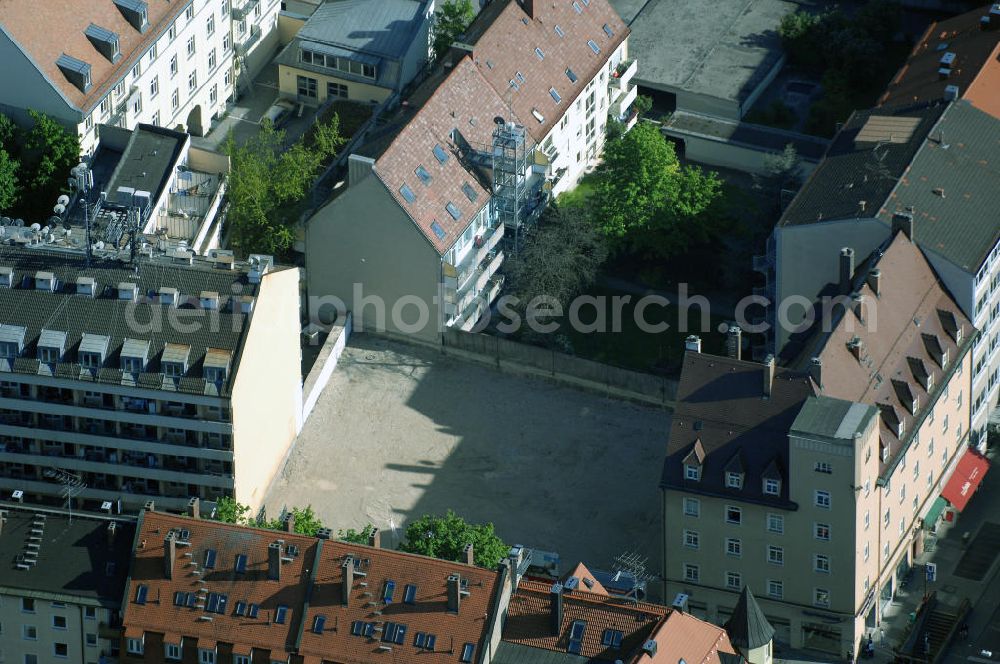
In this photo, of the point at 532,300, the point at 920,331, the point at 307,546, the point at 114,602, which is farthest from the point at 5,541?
the point at 920,331

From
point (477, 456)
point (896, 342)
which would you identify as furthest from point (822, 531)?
point (477, 456)

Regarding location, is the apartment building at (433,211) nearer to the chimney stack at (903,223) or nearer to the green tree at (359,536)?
the green tree at (359,536)

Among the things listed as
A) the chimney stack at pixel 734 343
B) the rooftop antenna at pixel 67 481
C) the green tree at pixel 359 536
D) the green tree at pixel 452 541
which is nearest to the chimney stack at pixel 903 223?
the chimney stack at pixel 734 343

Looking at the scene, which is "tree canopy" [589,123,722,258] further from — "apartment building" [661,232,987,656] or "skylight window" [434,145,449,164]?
"apartment building" [661,232,987,656]

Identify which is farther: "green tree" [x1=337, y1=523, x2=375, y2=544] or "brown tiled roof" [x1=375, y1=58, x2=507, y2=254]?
"brown tiled roof" [x1=375, y1=58, x2=507, y2=254]

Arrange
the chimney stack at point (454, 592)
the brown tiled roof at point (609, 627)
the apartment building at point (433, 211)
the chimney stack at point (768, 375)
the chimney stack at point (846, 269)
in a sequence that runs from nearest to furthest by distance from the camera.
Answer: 1. the brown tiled roof at point (609, 627)
2. the chimney stack at point (454, 592)
3. the chimney stack at point (768, 375)
4. the chimney stack at point (846, 269)
5. the apartment building at point (433, 211)

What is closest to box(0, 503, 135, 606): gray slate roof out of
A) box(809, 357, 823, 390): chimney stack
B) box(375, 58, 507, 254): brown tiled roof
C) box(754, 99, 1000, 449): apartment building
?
box(375, 58, 507, 254): brown tiled roof

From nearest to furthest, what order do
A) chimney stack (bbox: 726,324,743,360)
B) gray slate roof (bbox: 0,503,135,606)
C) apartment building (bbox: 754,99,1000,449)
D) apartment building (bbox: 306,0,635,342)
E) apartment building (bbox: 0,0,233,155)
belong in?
gray slate roof (bbox: 0,503,135,606) < chimney stack (bbox: 726,324,743,360) < apartment building (bbox: 754,99,1000,449) < apartment building (bbox: 306,0,635,342) < apartment building (bbox: 0,0,233,155)
